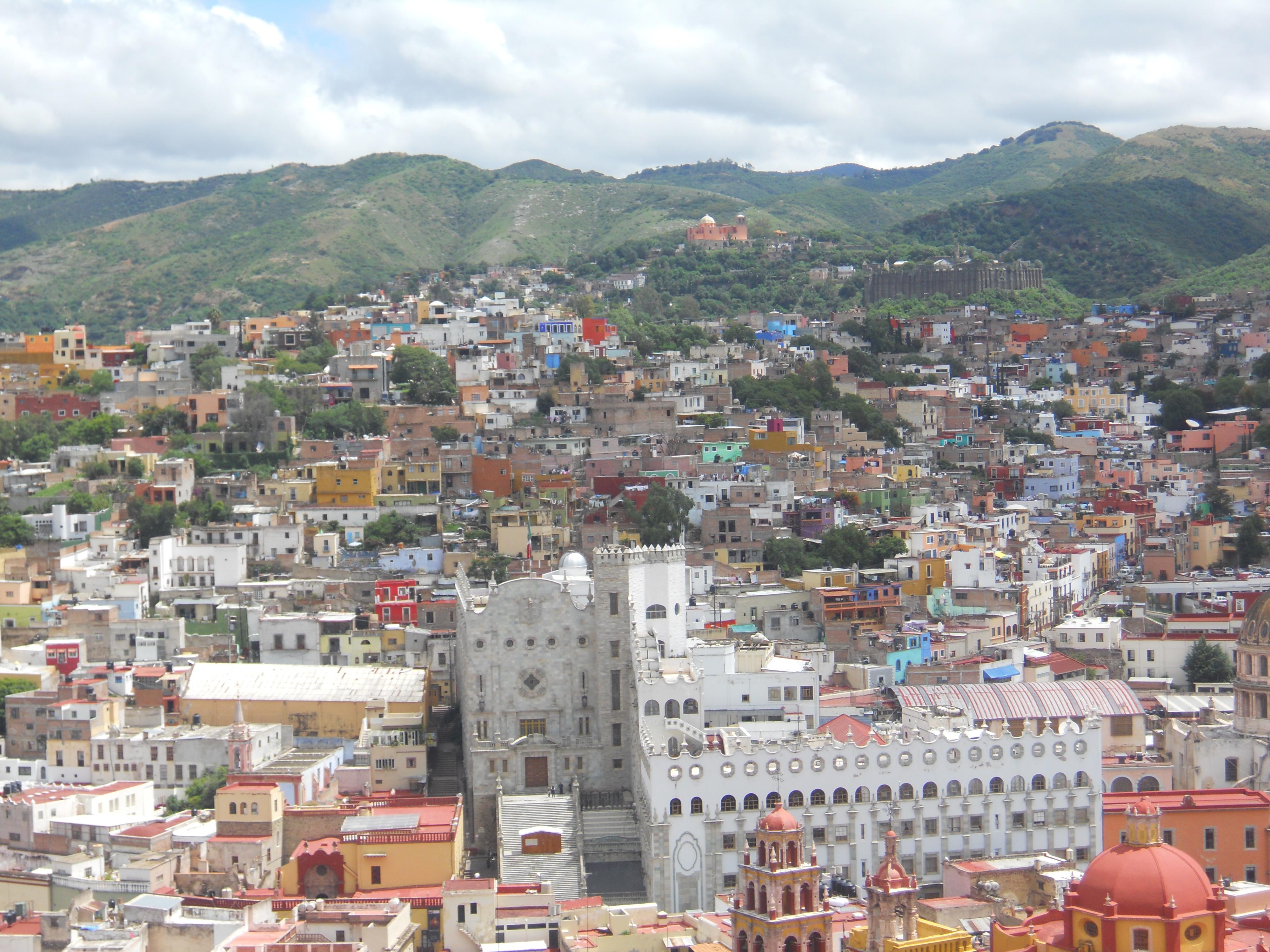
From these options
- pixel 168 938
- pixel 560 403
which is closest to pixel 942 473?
pixel 560 403

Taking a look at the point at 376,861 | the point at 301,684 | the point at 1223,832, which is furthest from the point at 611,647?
the point at 1223,832

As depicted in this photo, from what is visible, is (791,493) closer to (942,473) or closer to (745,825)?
(942,473)

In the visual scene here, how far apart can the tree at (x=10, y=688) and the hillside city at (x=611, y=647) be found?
0.24 m

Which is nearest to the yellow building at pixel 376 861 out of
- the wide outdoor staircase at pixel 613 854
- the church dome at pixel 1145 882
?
the wide outdoor staircase at pixel 613 854

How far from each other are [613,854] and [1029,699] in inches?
466

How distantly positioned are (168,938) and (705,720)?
13389 millimetres

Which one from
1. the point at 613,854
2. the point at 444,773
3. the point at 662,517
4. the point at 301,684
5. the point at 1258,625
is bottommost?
the point at 613,854

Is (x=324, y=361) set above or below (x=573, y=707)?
above

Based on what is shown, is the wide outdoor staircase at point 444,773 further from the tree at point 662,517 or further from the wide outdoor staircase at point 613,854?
the tree at point 662,517

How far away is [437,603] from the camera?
183ft

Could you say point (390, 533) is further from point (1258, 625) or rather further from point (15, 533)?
point (1258, 625)

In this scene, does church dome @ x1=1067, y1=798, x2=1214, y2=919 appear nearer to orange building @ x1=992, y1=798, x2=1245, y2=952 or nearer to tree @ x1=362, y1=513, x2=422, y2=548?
orange building @ x1=992, y1=798, x2=1245, y2=952

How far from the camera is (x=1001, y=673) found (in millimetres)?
51406

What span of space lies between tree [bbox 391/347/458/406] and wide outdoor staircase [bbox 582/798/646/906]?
37.9 meters
